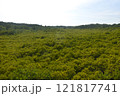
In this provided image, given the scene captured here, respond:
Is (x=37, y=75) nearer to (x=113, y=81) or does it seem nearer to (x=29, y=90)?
(x=29, y=90)

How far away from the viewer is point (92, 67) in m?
7.38

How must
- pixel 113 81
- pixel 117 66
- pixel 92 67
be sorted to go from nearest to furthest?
pixel 113 81
pixel 117 66
pixel 92 67

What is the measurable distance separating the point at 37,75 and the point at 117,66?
202 inches

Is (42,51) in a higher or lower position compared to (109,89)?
higher

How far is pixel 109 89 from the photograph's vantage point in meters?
5.04

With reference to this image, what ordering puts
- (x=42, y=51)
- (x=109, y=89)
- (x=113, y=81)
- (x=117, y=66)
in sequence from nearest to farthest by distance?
(x=109, y=89), (x=113, y=81), (x=117, y=66), (x=42, y=51)

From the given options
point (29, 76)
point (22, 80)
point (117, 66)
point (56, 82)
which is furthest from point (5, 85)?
point (117, 66)

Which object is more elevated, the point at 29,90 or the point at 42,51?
the point at 42,51

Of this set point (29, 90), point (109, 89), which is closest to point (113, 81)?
point (109, 89)

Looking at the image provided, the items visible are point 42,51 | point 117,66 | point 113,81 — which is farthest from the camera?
point 42,51

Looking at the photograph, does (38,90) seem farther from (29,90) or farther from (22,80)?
(22,80)

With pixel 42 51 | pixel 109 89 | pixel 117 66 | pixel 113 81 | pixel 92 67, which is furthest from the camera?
pixel 42 51

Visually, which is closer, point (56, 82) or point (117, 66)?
point (56, 82)

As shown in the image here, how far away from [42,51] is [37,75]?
19.9 feet
